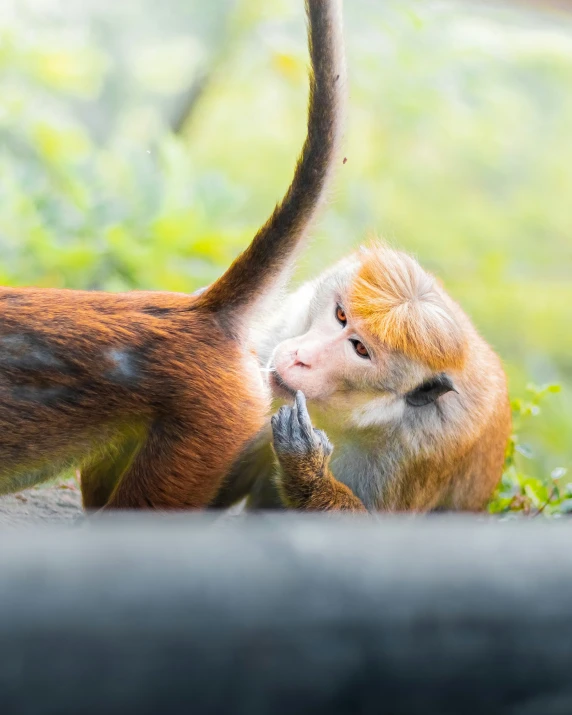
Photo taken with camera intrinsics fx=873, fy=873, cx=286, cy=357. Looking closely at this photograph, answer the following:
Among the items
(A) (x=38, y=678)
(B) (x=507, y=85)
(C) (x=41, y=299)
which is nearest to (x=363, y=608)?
(A) (x=38, y=678)

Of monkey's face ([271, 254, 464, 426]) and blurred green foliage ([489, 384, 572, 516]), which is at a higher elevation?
monkey's face ([271, 254, 464, 426])

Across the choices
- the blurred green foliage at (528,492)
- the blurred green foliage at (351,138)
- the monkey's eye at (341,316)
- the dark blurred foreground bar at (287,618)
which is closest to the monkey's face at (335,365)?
the monkey's eye at (341,316)

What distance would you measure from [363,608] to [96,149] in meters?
5.91

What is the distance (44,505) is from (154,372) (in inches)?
29.0

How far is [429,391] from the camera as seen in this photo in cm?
252

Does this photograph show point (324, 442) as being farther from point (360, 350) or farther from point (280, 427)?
point (360, 350)

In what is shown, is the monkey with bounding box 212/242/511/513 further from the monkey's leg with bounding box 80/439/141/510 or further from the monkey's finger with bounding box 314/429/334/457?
the monkey's leg with bounding box 80/439/141/510

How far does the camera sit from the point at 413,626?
0.49 metres

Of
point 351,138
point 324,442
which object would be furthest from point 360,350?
point 351,138

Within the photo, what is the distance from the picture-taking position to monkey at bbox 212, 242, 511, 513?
2414 millimetres

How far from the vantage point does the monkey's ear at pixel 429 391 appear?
2.48 meters

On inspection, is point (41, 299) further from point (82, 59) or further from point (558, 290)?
point (558, 290)

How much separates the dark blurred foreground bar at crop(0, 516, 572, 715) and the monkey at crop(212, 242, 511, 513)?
1786 mm

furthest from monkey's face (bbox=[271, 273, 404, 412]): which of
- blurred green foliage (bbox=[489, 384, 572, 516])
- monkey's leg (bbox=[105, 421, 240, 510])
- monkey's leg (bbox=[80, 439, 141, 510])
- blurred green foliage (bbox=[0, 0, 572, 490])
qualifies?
blurred green foliage (bbox=[0, 0, 572, 490])
